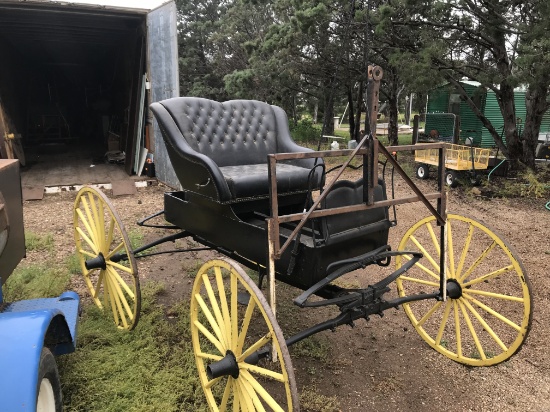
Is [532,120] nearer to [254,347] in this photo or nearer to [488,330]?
[488,330]

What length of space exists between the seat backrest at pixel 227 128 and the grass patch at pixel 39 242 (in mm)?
2709

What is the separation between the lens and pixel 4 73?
10.2 m

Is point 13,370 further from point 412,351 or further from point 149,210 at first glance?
point 149,210

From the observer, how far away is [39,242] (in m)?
5.49

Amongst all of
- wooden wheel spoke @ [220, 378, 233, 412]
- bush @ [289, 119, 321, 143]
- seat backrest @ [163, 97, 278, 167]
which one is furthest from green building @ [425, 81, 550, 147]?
wooden wheel spoke @ [220, 378, 233, 412]

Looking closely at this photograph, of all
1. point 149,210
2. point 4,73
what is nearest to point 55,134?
point 4,73

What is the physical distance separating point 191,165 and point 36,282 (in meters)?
2.15

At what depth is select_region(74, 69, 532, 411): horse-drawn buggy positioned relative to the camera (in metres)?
2.22

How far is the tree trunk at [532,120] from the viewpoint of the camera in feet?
28.4

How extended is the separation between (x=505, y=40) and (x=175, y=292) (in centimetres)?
808

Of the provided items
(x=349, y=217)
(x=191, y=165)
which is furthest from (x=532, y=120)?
(x=191, y=165)

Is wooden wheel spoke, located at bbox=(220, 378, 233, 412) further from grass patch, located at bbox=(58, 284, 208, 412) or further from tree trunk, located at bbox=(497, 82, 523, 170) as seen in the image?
tree trunk, located at bbox=(497, 82, 523, 170)

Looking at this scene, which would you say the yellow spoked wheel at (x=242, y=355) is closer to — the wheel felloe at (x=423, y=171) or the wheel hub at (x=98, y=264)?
the wheel hub at (x=98, y=264)

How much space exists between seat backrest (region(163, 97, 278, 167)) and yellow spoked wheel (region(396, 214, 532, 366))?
1.65m
